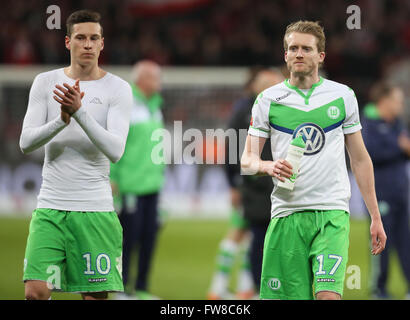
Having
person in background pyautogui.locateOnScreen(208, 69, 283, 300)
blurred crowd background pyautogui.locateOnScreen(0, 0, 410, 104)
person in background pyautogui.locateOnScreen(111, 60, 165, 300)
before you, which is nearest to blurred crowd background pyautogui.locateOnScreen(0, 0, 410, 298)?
blurred crowd background pyautogui.locateOnScreen(0, 0, 410, 104)

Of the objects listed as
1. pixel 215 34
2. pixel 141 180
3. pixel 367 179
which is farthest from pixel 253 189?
pixel 215 34

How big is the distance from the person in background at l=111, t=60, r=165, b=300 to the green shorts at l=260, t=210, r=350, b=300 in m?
2.99

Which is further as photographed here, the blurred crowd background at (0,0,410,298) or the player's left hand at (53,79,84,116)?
the blurred crowd background at (0,0,410,298)

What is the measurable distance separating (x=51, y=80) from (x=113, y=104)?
387 mm

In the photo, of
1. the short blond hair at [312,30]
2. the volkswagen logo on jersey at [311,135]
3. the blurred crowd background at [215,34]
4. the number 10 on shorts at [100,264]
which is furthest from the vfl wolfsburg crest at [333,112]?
the blurred crowd background at [215,34]

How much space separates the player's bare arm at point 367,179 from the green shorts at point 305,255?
0.17 metres

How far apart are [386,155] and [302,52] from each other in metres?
3.92

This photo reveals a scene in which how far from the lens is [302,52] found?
450 cm

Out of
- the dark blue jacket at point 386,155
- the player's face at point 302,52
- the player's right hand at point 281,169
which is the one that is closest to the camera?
the player's right hand at point 281,169

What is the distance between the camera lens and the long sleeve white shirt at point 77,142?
184 inches

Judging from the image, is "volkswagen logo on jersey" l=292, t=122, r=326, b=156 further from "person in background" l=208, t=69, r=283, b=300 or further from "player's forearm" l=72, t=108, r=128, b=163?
"person in background" l=208, t=69, r=283, b=300

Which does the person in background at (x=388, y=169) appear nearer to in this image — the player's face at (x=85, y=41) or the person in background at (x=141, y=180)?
the person in background at (x=141, y=180)

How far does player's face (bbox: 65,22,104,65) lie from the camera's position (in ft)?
15.4
